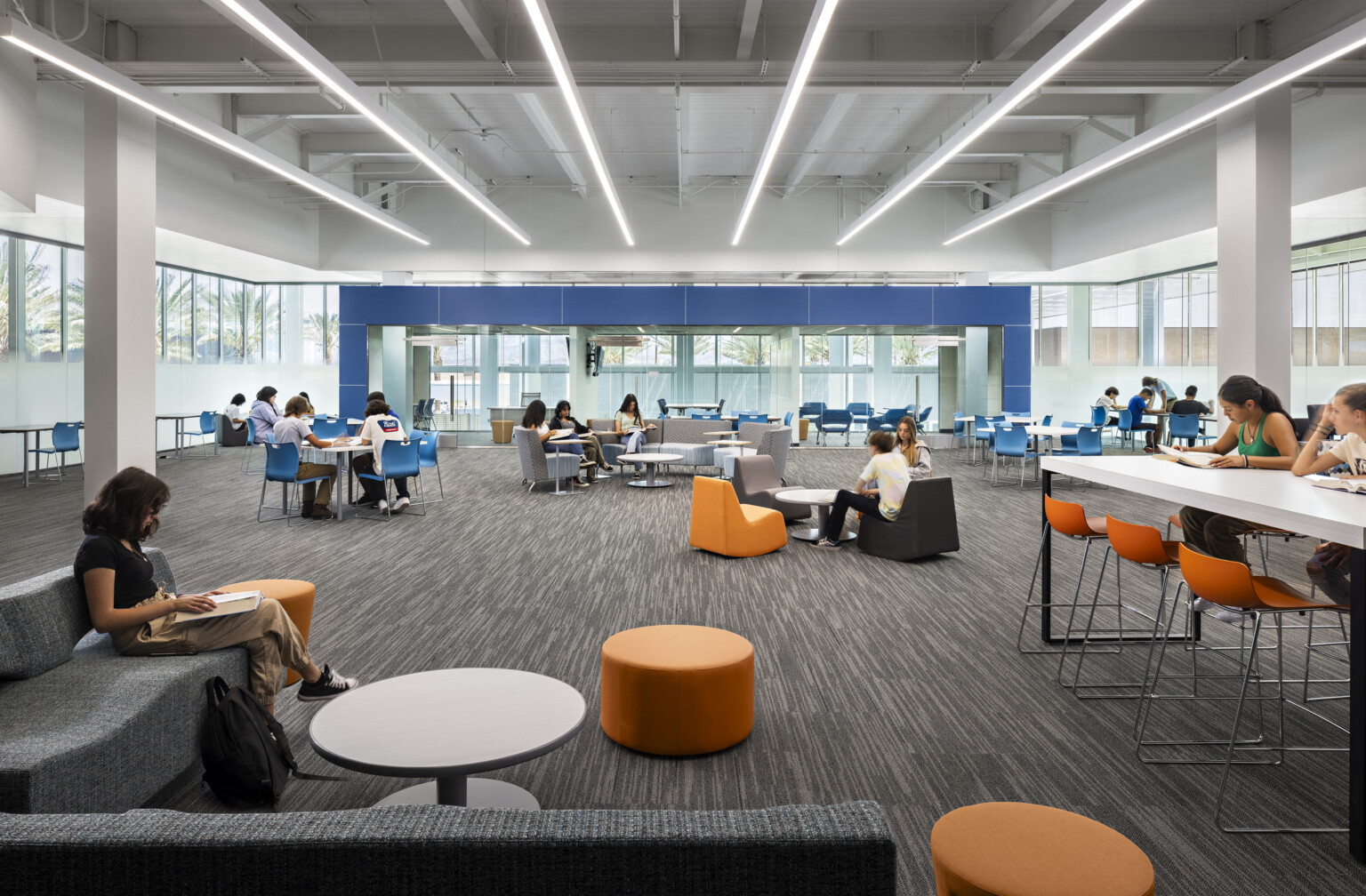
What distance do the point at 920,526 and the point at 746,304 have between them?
11.9m

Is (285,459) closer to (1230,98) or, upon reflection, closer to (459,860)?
(459,860)

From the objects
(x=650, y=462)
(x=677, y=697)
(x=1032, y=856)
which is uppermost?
(x=650, y=462)

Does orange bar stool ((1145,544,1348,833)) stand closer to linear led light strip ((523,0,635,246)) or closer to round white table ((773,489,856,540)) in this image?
round white table ((773,489,856,540))

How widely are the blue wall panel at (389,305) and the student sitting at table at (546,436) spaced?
7.61 meters

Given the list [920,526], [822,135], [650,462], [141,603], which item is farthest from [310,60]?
[822,135]

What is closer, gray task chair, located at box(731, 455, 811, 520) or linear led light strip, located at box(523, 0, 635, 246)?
linear led light strip, located at box(523, 0, 635, 246)

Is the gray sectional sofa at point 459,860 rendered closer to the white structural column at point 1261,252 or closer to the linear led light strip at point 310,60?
the linear led light strip at point 310,60

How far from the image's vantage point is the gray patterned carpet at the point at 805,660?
2.92 meters

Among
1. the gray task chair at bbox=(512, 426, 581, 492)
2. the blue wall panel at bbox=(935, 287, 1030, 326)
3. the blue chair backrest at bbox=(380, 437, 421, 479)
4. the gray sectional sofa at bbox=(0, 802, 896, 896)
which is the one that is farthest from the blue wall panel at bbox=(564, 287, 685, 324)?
the gray sectional sofa at bbox=(0, 802, 896, 896)

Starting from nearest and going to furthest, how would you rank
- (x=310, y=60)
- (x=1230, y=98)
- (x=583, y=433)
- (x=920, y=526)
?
(x=310, y=60) < (x=920, y=526) < (x=1230, y=98) < (x=583, y=433)

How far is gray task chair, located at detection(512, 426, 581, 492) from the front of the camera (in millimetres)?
11484

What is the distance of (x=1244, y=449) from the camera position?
4.89 metres

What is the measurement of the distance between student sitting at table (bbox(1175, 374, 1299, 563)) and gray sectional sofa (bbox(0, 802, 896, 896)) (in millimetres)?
4208

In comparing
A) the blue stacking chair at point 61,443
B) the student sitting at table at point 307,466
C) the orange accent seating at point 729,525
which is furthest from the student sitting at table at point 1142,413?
the blue stacking chair at point 61,443
